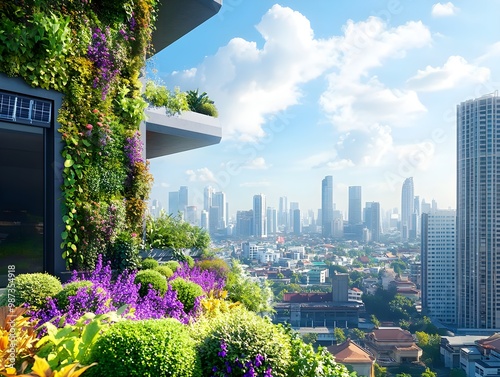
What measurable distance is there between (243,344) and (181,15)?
560 centimetres

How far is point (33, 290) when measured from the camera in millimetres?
3309

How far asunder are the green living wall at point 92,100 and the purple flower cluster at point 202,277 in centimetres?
65

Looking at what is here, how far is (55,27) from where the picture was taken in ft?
13.5

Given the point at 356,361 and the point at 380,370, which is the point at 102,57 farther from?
the point at 380,370

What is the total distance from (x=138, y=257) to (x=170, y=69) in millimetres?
3562

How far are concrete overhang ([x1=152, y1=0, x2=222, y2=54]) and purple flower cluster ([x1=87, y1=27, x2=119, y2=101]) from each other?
1622mm

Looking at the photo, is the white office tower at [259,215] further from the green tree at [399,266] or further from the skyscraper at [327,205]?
the green tree at [399,266]

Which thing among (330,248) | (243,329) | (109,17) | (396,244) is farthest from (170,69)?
(396,244)

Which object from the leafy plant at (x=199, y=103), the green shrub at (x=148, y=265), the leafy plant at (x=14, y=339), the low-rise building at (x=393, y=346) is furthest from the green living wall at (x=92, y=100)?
the low-rise building at (x=393, y=346)

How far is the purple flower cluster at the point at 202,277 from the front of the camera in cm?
455

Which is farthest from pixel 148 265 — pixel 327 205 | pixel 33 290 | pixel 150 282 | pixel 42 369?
pixel 327 205

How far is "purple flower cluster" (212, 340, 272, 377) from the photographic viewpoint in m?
2.34

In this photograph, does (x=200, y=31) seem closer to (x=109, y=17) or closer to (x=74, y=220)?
(x=109, y=17)

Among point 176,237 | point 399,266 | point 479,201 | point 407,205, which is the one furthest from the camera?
point 399,266
